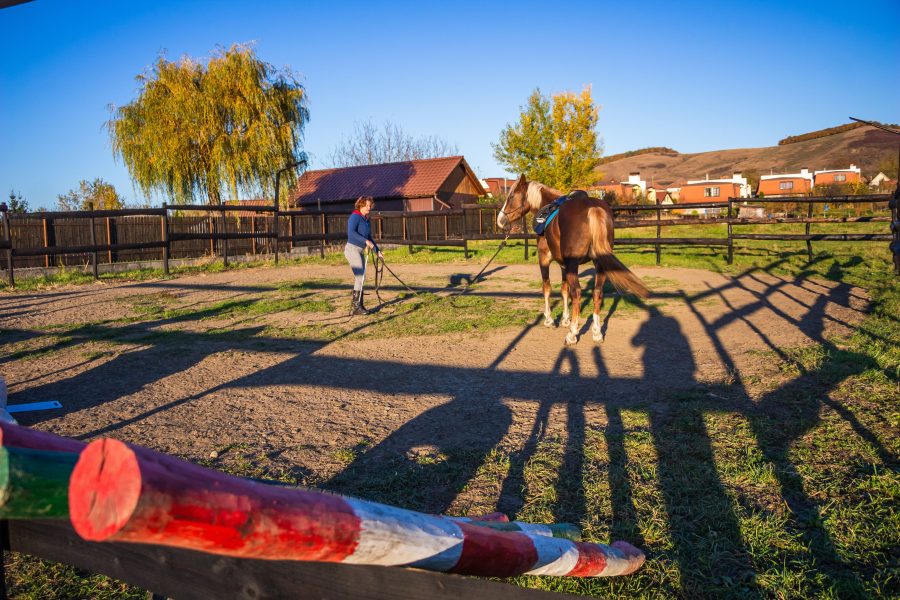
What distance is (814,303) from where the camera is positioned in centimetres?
927

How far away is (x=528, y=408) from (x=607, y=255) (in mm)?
3162

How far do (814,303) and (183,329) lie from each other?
916 cm

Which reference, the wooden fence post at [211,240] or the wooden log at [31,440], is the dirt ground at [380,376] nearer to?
the wooden log at [31,440]

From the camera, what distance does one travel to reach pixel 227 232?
1980 centimetres

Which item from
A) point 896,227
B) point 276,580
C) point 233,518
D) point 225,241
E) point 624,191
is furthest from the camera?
point 624,191

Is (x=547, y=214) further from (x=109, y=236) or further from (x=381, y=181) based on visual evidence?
(x=381, y=181)

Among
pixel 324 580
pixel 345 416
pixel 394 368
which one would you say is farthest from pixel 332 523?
pixel 394 368

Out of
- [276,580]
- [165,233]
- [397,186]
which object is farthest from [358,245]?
[397,186]

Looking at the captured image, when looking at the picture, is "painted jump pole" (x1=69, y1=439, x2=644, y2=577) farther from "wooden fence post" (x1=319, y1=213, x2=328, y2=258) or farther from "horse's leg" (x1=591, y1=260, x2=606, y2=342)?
"wooden fence post" (x1=319, y1=213, x2=328, y2=258)

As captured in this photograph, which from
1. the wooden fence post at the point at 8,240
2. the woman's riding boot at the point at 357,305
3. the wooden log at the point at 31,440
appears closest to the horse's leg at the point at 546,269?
the woman's riding boot at the point at 357,305

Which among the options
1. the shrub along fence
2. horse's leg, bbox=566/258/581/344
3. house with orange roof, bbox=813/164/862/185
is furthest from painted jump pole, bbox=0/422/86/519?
house with orange roof, bbox=813/164/862/185

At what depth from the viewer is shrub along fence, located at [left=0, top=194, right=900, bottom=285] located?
1438cm

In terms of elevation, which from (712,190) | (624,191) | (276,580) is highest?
(712,190)

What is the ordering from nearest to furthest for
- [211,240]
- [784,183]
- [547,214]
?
[547,214]
[211,240]
[784,183]
